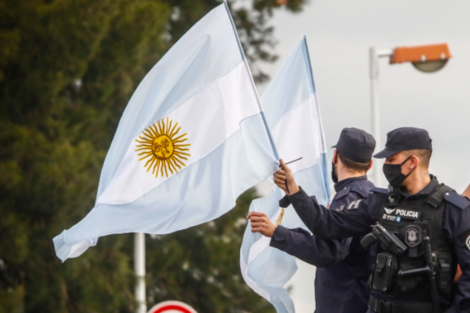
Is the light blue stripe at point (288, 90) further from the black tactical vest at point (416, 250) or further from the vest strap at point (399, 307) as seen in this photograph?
the vest strap at point (399, 307)

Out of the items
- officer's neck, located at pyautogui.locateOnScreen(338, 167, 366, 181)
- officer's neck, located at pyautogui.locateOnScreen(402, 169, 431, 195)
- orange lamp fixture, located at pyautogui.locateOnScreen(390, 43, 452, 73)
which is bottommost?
officer's neck, located at pyautogui.locateOnScreen(402, 169, 431, 195)

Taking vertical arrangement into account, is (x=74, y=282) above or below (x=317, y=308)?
above

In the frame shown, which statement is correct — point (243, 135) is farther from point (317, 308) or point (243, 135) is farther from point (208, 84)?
point (317, 308)

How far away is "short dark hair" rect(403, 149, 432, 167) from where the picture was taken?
442cm

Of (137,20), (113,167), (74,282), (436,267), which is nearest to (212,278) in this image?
(74,282)

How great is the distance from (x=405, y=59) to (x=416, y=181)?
6.08 meters

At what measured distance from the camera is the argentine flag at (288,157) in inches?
222

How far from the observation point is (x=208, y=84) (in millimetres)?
5465

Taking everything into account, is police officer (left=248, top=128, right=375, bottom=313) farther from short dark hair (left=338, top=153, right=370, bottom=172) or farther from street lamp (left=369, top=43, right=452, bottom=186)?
street lamp (left=369, top=43, right=452, bottom=186)

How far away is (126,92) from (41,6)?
2106mm

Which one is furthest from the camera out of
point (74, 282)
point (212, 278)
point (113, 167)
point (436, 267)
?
point (212, 278)

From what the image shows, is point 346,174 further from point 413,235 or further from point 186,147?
point 186,147

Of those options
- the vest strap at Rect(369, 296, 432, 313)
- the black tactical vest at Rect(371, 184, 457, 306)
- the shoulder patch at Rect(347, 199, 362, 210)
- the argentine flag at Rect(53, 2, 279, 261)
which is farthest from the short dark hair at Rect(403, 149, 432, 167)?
the argentine flag at Rect(53, 2, 279, 261)

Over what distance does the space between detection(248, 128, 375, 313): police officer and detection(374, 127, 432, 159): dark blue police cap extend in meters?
0.48
